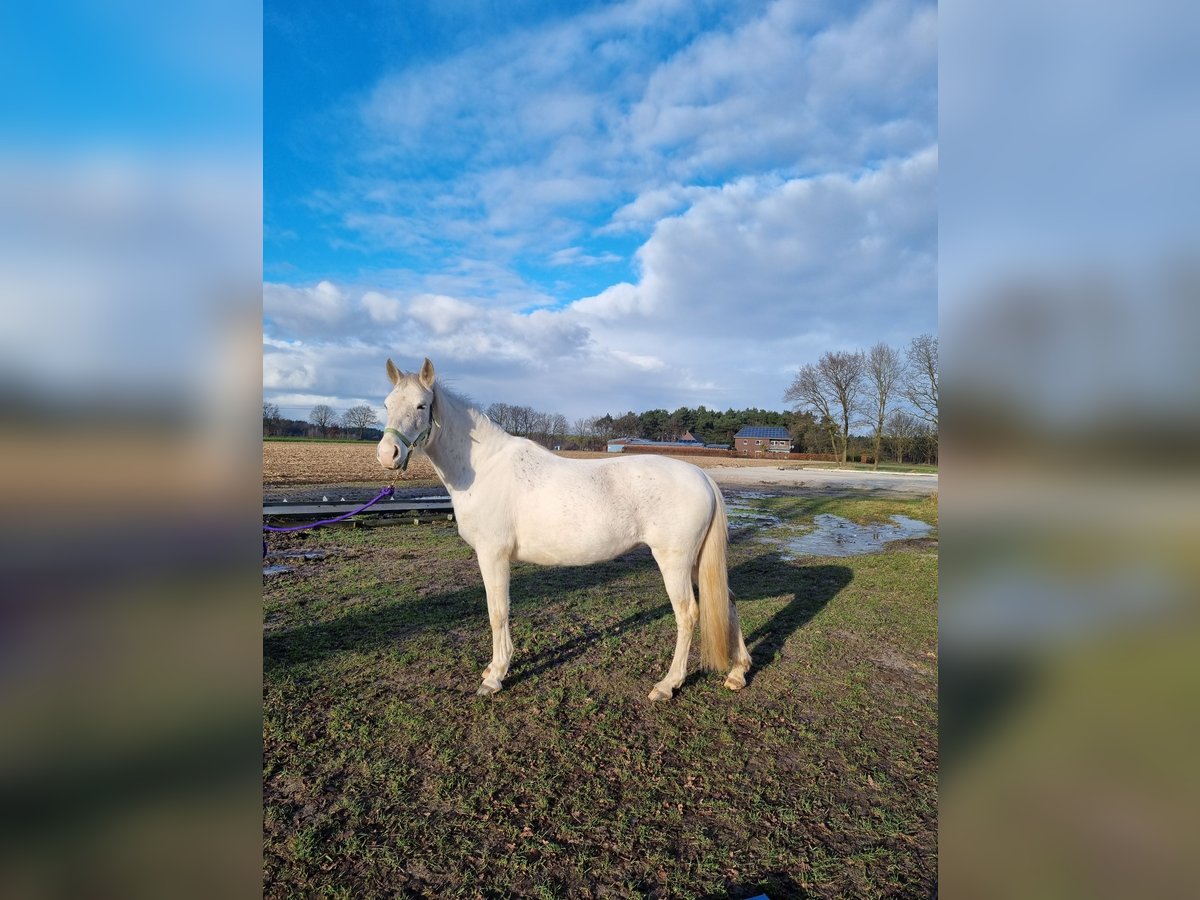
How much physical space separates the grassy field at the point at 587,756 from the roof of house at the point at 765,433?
64390 mm

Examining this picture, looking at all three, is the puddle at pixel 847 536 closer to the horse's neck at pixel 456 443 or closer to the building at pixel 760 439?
the horse's neck at pixel 456 443

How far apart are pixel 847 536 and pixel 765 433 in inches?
2341

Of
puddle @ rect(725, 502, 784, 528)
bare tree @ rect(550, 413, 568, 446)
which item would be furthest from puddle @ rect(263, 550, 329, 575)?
bare tree @ rect(550, 413, 568, 446)

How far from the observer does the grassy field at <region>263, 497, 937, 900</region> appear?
7.84 ft

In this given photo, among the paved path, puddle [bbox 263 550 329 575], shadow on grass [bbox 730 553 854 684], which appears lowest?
the paved path

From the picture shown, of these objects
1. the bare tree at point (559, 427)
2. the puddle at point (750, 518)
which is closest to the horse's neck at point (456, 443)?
the puddle at point (750, 518)

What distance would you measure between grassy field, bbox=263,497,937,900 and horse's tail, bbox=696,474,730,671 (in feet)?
0.97

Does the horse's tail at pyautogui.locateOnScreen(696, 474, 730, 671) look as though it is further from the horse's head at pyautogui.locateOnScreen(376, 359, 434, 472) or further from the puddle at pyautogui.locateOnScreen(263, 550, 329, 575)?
the puddle at pyautogui.locateOnScreen(263, 550, 329, 575)
